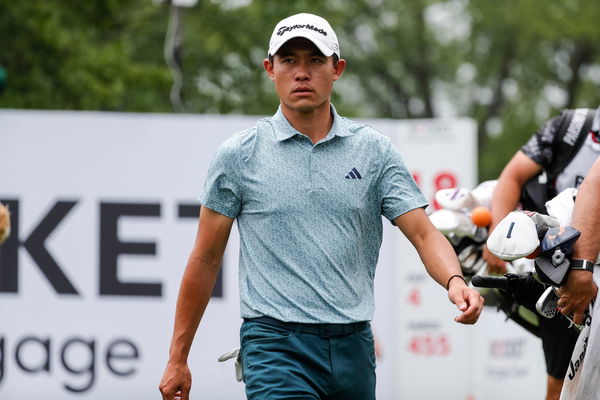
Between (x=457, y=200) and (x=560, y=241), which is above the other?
(x=457, y=200)

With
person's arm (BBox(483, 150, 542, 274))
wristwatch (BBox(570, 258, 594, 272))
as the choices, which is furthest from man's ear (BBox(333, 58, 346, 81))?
person's arm (BBox(483, 150, 542, 274))

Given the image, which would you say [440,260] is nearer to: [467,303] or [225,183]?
[467,303]

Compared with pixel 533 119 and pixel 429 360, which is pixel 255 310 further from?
pixel 533 119

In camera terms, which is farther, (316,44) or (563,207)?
(563,207)

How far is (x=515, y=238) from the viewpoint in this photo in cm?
492

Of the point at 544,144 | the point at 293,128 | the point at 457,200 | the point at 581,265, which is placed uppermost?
the point at 544,144

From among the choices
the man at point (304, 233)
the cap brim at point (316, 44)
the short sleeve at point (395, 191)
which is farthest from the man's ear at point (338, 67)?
the short sleeve at point (395, 191)

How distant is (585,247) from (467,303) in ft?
1.87

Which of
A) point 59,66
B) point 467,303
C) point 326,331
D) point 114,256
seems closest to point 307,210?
point 326,331

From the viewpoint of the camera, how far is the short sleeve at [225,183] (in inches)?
199

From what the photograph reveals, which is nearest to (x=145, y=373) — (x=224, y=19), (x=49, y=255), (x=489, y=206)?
(x=49, y=255)

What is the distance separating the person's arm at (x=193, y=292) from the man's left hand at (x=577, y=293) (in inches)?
51.9

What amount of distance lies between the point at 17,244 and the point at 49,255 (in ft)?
0.95

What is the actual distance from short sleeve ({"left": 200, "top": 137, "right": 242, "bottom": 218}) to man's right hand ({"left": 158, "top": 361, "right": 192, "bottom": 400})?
64 cm
